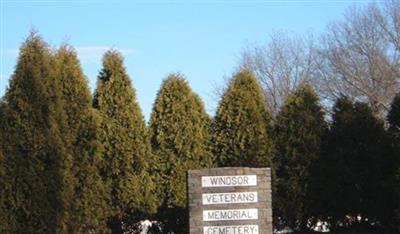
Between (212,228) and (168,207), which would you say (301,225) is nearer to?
(168,207)

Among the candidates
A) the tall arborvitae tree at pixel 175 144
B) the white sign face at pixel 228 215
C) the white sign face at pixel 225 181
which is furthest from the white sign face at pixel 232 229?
the tall arborvitae tree at pixel 175 144

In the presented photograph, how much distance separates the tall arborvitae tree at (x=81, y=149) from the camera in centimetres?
1377

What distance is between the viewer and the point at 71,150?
1391 centimetres

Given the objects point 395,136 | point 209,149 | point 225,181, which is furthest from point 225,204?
point 395,136

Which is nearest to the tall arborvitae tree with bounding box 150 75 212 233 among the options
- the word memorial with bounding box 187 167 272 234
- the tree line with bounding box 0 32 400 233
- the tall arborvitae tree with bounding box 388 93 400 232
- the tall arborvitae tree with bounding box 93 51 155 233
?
the tree line with bounding box 0 32 400 233

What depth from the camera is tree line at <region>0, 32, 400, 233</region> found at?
575 inches

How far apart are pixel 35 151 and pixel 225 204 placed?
372cm

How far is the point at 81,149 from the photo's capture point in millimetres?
14281

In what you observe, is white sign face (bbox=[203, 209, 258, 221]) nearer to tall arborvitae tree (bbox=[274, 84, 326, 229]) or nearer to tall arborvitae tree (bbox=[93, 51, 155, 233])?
tall arborvitae tree (bbox=[93, 51, 155, 233])

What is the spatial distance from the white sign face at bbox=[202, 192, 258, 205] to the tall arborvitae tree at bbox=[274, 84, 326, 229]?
401cm

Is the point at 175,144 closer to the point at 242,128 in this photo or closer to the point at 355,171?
the point at 242,128

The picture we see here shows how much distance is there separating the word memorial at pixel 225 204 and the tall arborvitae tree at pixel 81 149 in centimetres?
279

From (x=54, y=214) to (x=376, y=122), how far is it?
7.52 meters

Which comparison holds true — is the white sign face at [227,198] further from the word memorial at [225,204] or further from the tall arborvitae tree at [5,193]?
the tall arborvitae tree at [5,193]
